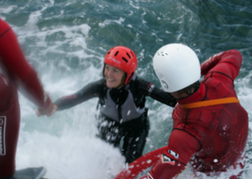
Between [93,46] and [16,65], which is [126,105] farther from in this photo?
[93,46]

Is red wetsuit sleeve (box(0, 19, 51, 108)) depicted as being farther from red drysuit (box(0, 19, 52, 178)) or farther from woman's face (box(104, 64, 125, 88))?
woman's face (box(104, 64, 125, 88))

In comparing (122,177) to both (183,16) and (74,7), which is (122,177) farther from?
(74,7)

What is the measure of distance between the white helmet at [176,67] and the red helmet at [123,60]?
88 cm

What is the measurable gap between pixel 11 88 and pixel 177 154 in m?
1.55

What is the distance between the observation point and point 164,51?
2047 mm

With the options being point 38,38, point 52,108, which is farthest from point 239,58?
point 38,38

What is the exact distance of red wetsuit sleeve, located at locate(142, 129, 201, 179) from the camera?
68.7 inches

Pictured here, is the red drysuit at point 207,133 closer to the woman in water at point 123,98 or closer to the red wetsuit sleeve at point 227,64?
the red wetsuit sleeve at point 227,64

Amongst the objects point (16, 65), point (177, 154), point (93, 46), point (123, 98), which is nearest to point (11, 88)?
point (16, 65)

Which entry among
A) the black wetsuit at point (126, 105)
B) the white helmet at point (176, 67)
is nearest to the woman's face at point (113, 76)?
the black wetsuit at point (126, 105)

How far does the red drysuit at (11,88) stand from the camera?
1.58m

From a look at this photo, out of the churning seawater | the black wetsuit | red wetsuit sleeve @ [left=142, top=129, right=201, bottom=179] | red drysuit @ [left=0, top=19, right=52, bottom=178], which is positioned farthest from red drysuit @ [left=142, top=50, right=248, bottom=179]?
red drysuit @ [left=0, top=19, right=52, bottom=178]

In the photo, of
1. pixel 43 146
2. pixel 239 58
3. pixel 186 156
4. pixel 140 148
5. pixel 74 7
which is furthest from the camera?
pixel 74 7

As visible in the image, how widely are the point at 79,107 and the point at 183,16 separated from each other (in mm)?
5478
